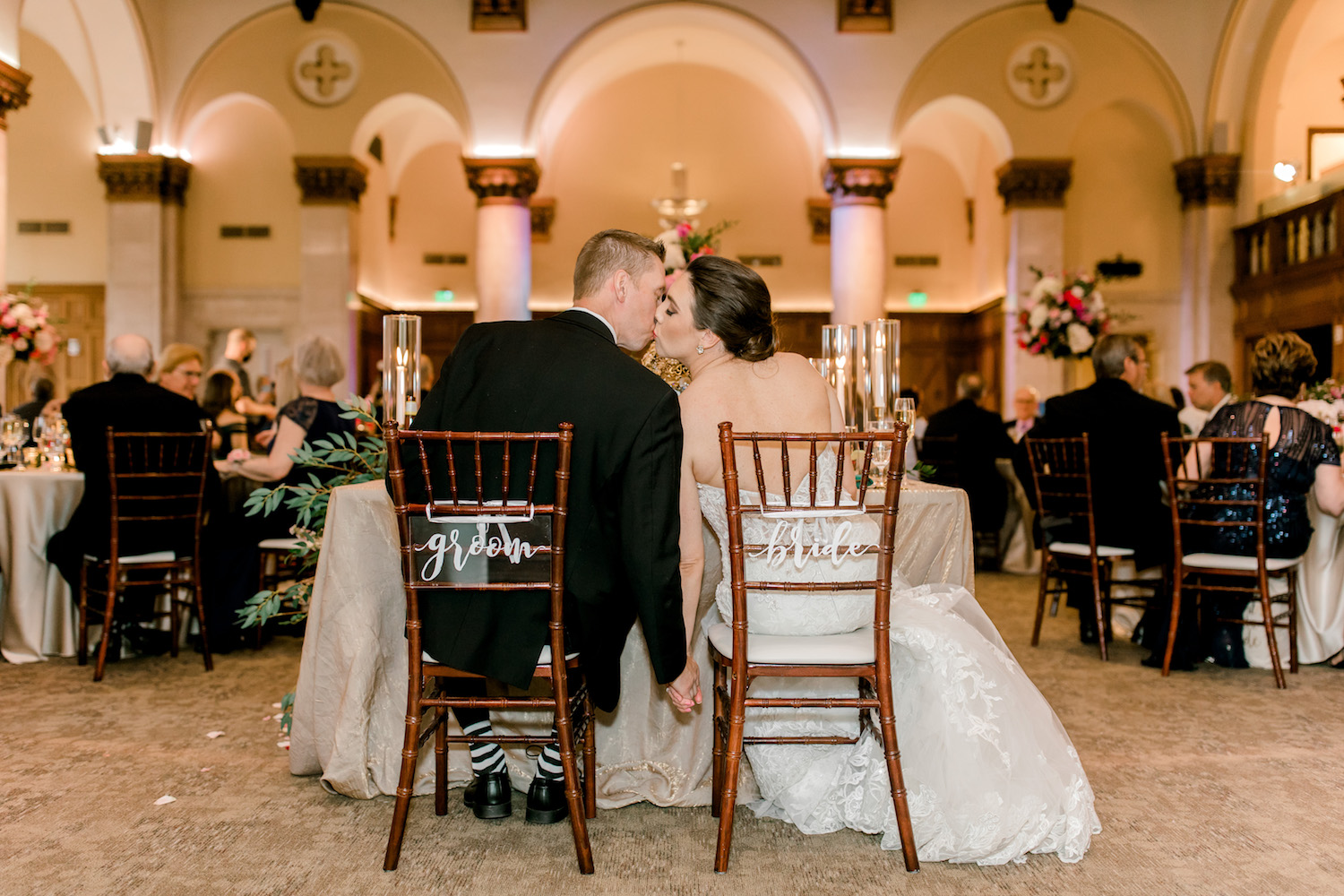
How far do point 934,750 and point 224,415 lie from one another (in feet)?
16.5

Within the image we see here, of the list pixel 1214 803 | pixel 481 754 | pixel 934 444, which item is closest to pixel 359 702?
pixel 481 754

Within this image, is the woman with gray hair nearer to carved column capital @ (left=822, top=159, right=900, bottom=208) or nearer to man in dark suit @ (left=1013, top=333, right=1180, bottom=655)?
man in dark suit @ (left=1013, top=333, right=1180, bottom=655)

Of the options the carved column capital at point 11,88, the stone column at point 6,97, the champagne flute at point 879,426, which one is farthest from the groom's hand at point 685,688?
the carved column capital at point 11,88

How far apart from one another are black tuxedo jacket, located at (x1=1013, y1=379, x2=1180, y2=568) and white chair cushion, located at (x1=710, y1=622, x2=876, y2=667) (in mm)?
2818

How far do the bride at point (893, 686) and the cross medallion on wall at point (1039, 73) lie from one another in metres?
9.76

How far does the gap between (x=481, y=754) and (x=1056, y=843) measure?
1533mm

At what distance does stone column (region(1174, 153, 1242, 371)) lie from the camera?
35.6 ft

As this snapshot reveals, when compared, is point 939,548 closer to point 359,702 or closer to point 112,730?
point 359,702

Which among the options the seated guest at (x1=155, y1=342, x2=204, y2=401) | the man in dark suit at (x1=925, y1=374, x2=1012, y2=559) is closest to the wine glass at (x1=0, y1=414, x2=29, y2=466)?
the seated guest at (x1=155, y1=342, x2=204, y2=401)

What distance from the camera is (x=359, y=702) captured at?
8.85 ft

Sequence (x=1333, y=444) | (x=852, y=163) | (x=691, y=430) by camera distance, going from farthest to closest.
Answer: (x=852, y=163) < (x=1333, y=444) < (x=691, y=430)

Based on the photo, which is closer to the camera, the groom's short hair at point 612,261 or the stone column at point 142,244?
the groom's short hair at point 612,261

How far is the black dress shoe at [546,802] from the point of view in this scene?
2551 mm

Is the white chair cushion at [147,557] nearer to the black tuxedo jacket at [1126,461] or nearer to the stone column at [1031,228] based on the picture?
the black tuxedo jacket at [1126,461]
